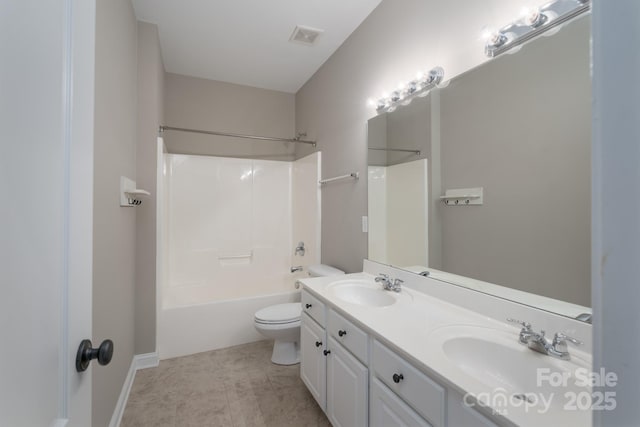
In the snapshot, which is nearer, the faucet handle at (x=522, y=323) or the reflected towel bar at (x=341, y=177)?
the faucet handle at (x=522, y=323)

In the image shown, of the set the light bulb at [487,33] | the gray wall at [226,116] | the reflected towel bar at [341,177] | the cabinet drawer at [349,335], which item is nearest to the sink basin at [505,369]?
the cabinet drawer at [349,335]

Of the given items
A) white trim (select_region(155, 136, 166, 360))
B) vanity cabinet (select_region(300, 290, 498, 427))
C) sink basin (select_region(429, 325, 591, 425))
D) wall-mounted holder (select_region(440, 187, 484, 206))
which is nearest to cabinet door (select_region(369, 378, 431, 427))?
vanity cabinet (select_region(300, 290, 498, 427))

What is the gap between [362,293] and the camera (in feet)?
5.73

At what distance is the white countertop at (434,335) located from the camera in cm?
66

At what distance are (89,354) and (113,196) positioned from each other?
3.97 ft

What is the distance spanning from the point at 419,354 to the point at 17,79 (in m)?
1.14

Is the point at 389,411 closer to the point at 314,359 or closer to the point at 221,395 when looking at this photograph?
the point at 314,359

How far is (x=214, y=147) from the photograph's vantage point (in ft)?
10.4

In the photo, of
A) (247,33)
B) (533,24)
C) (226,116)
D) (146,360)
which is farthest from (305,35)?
(146,360)

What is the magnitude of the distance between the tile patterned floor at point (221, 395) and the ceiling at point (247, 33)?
273 cm

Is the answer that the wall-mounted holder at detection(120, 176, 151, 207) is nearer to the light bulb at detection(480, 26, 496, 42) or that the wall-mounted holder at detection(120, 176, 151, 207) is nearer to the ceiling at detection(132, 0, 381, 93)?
the ceiling at detection(132, 0, 381, 93)

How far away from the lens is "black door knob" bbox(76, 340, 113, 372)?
60 cm

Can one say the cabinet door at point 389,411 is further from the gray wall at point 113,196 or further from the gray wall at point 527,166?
the gray wall at point 113,196

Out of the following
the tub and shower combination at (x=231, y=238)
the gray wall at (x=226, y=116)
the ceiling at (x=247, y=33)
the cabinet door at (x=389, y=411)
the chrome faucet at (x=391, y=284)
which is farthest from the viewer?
the gray wall at (x=226, y=116)
